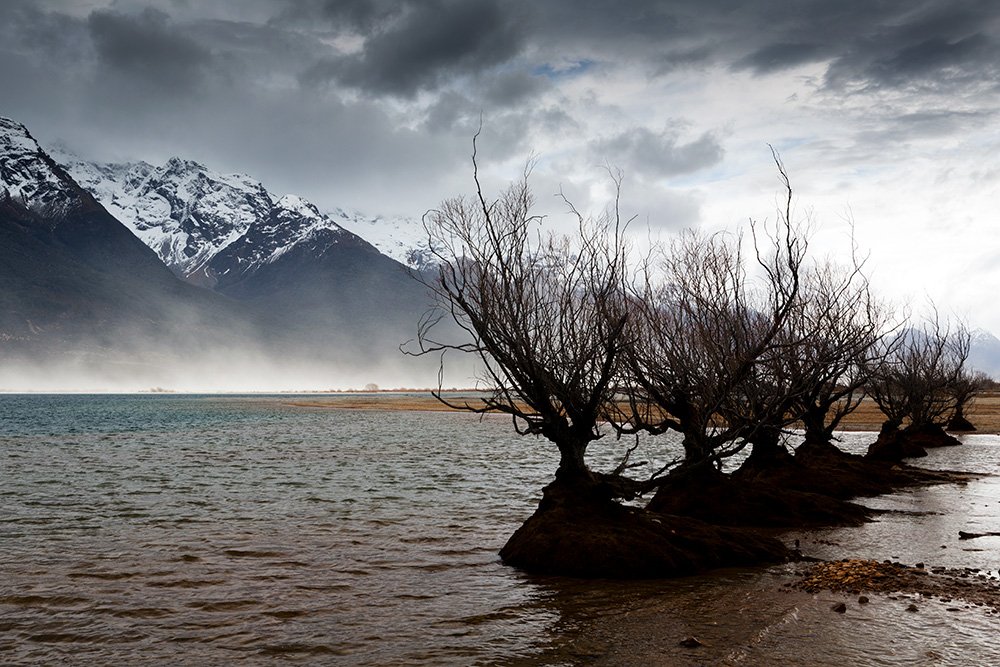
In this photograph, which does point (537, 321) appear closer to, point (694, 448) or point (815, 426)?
point (694, 448)

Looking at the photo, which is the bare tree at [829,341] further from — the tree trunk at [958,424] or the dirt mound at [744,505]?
the tree trunk at [958,424]

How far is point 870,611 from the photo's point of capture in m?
8.97

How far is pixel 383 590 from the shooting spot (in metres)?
10.7

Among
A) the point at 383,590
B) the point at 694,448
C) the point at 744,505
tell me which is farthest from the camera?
the point at 694,448

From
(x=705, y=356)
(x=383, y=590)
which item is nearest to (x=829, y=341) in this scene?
(x=705, y=356)

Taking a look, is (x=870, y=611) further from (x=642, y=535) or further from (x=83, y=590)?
(x=83, y=590)

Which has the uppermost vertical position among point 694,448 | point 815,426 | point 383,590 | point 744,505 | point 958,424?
point 815,426

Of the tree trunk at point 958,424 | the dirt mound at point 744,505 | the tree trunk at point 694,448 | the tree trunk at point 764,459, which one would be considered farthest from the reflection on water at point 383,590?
the tree trunk at point 958,424

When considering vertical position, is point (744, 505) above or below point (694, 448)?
below

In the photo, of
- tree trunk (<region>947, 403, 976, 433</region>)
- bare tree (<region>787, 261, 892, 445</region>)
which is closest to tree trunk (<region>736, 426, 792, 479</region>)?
bare tree (<region>787, 261, 892, 445</region>)

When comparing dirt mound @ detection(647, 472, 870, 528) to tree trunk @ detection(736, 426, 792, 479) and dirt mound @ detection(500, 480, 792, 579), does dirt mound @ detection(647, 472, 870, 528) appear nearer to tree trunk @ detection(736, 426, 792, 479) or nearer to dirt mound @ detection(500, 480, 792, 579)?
dirt mound @ detection(500, 480, 792, 579)

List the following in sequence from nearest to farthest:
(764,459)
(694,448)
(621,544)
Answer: (621,544)
(694,448)
(764,459)

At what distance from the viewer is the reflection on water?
7.98 meters

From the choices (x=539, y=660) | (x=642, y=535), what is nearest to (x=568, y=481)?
(x=642, y=535)
